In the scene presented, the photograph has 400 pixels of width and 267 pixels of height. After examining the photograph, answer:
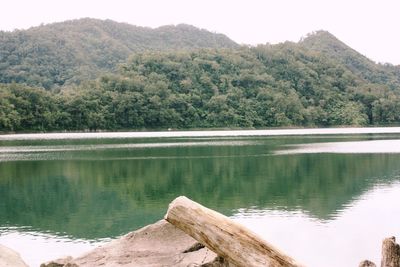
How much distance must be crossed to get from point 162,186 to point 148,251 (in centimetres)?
1940

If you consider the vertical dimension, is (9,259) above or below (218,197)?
above

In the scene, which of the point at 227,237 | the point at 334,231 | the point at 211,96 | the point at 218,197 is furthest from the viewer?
the point at 211,96

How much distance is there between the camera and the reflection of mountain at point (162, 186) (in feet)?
66.5

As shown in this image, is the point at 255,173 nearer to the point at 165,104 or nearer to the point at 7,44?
the point at 165,104

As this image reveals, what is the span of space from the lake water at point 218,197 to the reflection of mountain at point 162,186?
43 mm

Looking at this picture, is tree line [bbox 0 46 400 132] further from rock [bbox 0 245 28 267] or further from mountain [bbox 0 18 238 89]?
rock [bbox 0 245 28 267]

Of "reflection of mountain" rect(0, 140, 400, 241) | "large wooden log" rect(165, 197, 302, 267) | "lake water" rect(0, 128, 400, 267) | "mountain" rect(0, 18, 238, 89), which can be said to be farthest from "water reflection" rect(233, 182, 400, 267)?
"mountain" rect(0, 18, 238, 89)

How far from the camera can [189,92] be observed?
5094 inches

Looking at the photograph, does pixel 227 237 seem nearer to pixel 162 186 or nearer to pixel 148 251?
pixel 148 251

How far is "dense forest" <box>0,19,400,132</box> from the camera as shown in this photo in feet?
331

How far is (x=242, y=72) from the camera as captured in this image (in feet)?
465

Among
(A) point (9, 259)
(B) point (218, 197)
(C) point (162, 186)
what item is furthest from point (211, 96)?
(A) point (9, 259)

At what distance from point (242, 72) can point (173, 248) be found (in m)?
135

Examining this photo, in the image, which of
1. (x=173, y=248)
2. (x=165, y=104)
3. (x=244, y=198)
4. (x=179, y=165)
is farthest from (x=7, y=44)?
(x=173, y=248)
